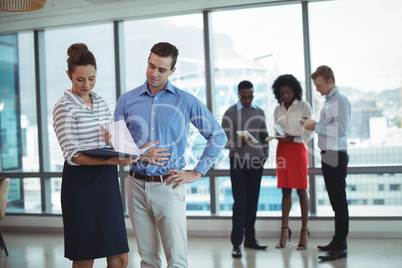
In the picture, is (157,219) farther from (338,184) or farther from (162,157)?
(338,184)

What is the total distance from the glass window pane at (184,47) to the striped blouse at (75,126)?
10.3 feet

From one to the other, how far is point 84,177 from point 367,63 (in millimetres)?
3944

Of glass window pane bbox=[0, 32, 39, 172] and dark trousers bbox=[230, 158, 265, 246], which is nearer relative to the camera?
dark trousers bbox=[230, 158, 265, 246]

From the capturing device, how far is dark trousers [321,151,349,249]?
12.8ft

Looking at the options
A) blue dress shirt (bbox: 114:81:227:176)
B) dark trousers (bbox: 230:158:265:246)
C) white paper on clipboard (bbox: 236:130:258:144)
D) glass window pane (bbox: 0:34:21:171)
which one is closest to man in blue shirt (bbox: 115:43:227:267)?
blue dress shirt (bbox: 114:81:227:176)

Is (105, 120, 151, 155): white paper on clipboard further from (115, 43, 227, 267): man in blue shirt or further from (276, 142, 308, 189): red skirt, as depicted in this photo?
(276, 142, 308, 189): red skirt

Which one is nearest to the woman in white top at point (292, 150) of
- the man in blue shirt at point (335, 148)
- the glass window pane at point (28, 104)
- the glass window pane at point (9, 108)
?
the man in blue shirt at point (335, 148)

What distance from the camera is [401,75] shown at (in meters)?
4.79

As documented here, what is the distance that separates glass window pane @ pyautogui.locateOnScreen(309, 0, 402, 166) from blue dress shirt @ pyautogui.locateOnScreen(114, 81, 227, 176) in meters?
3.00

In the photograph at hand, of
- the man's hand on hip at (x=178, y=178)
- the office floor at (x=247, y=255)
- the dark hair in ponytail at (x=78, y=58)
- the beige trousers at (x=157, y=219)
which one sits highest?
the dark hair in ponytail at (x=78, y=58)

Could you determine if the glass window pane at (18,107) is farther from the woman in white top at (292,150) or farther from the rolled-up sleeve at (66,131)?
the rolled-up sleeve at (66,131)

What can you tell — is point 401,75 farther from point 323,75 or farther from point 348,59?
point 323,75

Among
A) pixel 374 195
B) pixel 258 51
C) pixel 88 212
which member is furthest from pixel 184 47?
pixel 88 212

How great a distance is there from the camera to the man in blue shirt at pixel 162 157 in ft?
7.22
